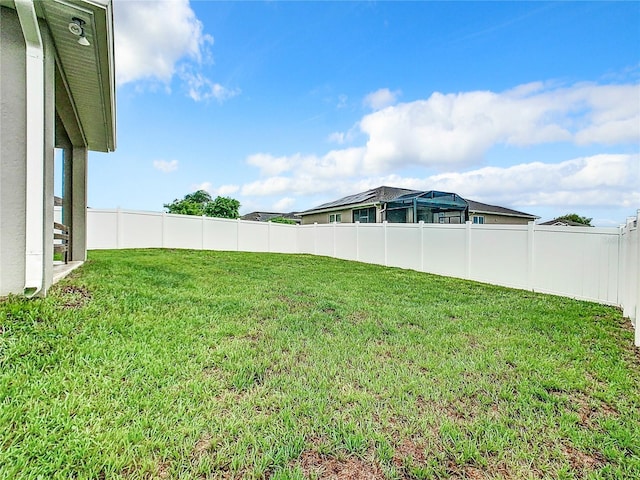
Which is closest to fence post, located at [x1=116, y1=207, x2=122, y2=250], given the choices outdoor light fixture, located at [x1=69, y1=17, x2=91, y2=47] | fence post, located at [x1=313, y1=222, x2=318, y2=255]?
fence post, located at [x1=313, y1=222, x2=318, y2=255]

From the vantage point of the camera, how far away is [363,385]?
291 centimetres

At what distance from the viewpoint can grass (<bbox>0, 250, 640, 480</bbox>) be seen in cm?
199

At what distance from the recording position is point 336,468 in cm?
198

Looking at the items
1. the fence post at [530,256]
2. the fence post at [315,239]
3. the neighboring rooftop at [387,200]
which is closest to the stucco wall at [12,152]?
Result: the fence post at [530,256]

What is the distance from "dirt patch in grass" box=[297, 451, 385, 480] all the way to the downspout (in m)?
3.33

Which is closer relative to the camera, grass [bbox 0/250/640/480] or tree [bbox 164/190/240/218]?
grass [bbox 0/250/640/480]

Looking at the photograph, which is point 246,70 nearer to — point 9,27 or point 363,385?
point 9,27

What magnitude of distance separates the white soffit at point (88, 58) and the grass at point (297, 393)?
2.98 meters

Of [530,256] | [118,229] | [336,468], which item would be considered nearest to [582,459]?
[336,468]

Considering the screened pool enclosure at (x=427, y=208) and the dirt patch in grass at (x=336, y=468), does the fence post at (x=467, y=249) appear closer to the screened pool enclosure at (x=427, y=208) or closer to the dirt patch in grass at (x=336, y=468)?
the screened pool enclosure at (x=427, y=208)

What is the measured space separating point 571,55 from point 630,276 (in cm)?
804

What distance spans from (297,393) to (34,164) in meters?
3.47

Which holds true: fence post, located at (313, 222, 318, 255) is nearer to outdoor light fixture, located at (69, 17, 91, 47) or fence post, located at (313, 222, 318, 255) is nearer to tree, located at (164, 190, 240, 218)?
outdoor light fixture, located at (69, 17, 91, 47)

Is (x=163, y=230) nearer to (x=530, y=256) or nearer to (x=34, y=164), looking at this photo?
(x=34, y=164)
